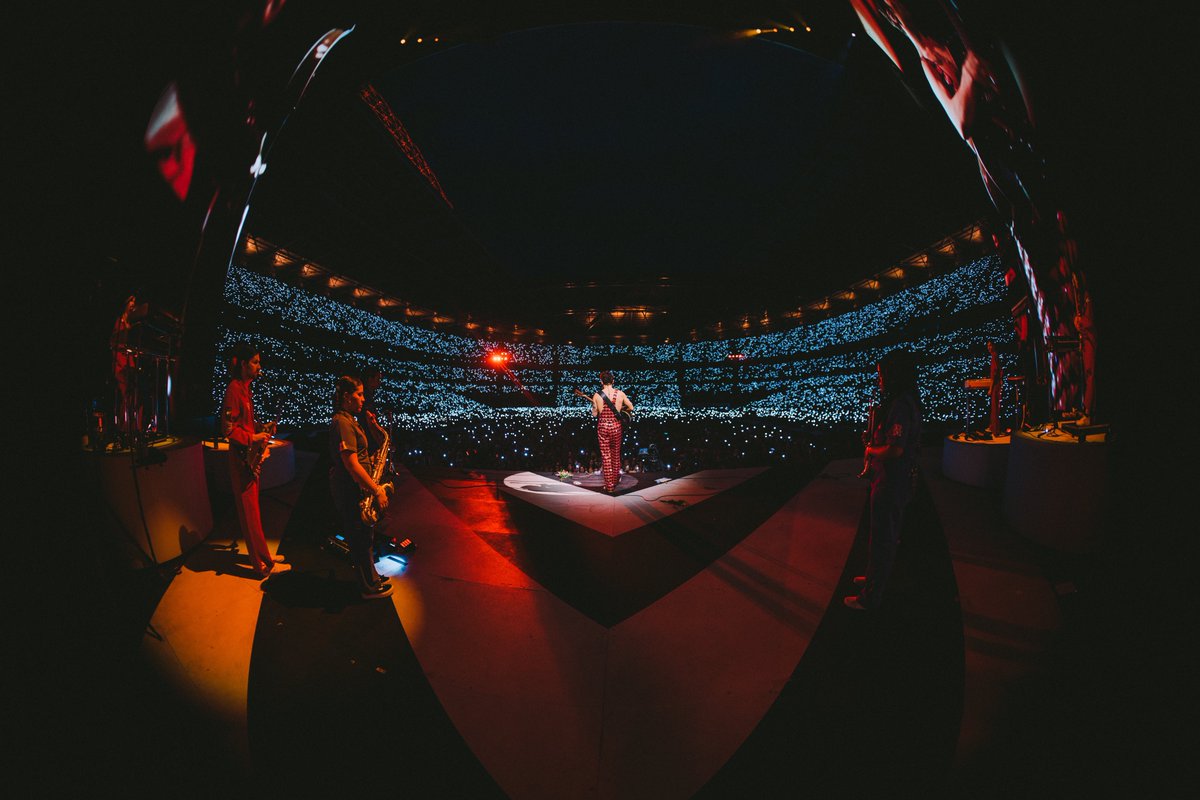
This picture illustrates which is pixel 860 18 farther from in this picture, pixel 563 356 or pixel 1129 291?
pixel 563 356

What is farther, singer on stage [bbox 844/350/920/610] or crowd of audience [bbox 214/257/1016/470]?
crowd of audience [bbox 214/257/1016/470]

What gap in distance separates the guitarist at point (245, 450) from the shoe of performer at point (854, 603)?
13.9 feet

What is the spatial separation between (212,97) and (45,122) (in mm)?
1408

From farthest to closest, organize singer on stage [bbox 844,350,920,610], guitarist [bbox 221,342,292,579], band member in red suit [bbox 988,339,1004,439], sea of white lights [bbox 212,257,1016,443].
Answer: sea of white lights [bbox 212,257,1016,443] < band member in red suit [bbox 988,339,1004,439] < guitarist [bbox 221,342,292,579] < singer on stage [bbox 844,350,920,610]

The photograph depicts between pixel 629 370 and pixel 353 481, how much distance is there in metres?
27.9

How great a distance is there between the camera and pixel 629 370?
30031 millimetres

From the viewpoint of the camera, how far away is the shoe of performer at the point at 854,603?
7.98ft

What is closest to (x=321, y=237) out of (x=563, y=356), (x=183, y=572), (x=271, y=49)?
(x=271, y=49)

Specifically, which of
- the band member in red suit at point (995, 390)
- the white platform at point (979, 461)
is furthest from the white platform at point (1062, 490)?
the band member in red suit at point (995, 390)

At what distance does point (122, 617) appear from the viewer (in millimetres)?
1905

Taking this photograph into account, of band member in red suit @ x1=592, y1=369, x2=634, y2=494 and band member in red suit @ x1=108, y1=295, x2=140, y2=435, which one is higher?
band member in red suit @ x1=108, y1=295, x2=140, y2=435

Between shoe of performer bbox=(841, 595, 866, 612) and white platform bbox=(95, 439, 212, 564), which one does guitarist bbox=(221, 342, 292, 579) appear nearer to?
white platform bbox=(95, 439, 212, 564)

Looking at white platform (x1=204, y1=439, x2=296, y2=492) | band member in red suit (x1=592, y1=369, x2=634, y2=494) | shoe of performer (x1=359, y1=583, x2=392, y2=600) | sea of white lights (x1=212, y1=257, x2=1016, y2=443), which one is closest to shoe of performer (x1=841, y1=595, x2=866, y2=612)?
shoe of performer (x1=359, y1=583, x2=392, y2=600)

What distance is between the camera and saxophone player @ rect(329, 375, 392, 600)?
2488mm
